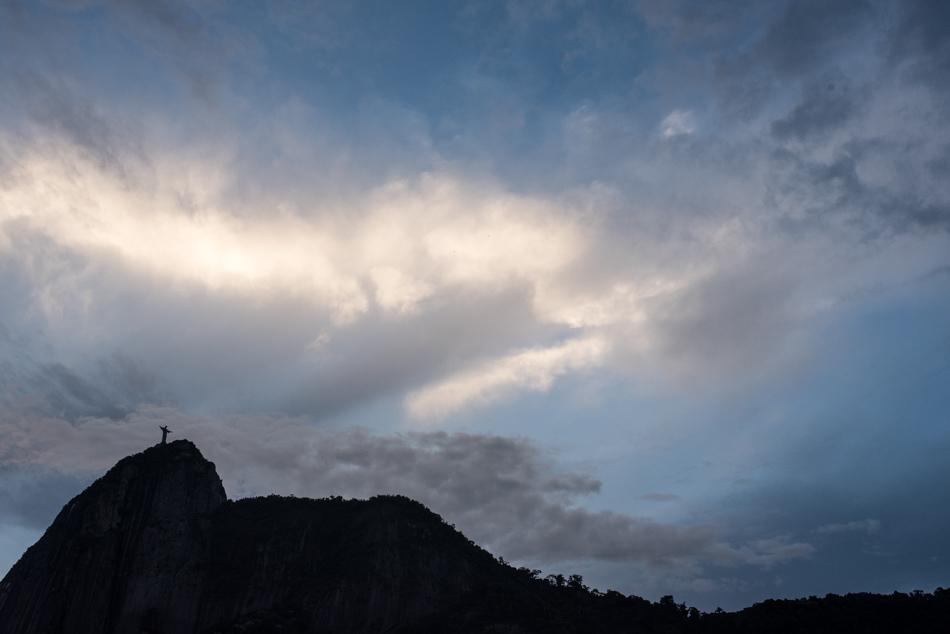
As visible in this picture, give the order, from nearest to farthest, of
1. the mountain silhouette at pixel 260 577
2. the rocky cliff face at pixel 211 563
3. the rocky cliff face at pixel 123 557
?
the mountain silhouette at pixel 260 577 < the rocky cliff face at pixel 123 557 < the rocky cliff face at pixel 211 563

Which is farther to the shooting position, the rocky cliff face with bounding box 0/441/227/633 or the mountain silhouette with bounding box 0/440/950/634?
the rocky cliff face with bounding box 0/441/227/633

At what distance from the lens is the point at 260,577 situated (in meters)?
89.5

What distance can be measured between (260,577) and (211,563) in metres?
7.67

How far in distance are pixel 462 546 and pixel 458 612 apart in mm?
15109

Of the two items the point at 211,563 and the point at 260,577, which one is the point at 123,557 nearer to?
the point at 211,563

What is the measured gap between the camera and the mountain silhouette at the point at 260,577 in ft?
265

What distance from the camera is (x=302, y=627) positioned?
8100 cm

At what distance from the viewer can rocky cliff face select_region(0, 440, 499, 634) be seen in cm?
8288

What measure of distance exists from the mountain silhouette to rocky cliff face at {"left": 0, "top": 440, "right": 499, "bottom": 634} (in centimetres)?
18

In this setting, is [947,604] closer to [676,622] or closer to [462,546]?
[676,622]

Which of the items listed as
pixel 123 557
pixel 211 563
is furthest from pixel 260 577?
pixel 123 557

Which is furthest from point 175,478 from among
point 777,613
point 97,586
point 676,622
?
point 777,613

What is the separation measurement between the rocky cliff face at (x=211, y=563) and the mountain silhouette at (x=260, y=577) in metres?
0.18

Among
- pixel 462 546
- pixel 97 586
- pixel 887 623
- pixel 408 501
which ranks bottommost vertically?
pixel 887 623
